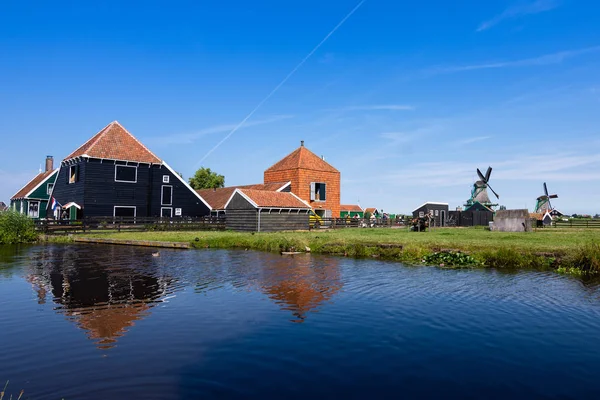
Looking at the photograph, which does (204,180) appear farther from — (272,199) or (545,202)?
(545,202)

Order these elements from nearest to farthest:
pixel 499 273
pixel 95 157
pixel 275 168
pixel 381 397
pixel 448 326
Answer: pixel 381 397 < pixel 448 326 < pixel 499 273 < pixel 95 157 < pixel 275 168

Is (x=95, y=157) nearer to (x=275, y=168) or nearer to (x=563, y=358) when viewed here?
(x=275, y=168)

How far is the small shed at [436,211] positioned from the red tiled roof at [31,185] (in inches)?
1772

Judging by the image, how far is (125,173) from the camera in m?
41.2

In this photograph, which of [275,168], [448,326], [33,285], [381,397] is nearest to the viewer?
[381,397]

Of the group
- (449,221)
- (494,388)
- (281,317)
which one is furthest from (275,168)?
(494,388)

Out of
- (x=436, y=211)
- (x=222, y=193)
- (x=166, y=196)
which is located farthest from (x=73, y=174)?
(x=436, y=211)

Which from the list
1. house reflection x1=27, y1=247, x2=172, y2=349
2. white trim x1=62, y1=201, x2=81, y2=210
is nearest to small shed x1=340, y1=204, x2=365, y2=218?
white trim x1=62, y1=201, x2=81, y2=210

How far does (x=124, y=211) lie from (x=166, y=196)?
4.37m

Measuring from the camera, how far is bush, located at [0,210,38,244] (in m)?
28.8

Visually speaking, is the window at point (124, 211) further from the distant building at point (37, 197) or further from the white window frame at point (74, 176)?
the distant building at point (37, 197)

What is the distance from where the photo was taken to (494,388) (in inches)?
232

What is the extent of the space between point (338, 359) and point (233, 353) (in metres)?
1.68

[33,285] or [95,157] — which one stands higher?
[95,157]
